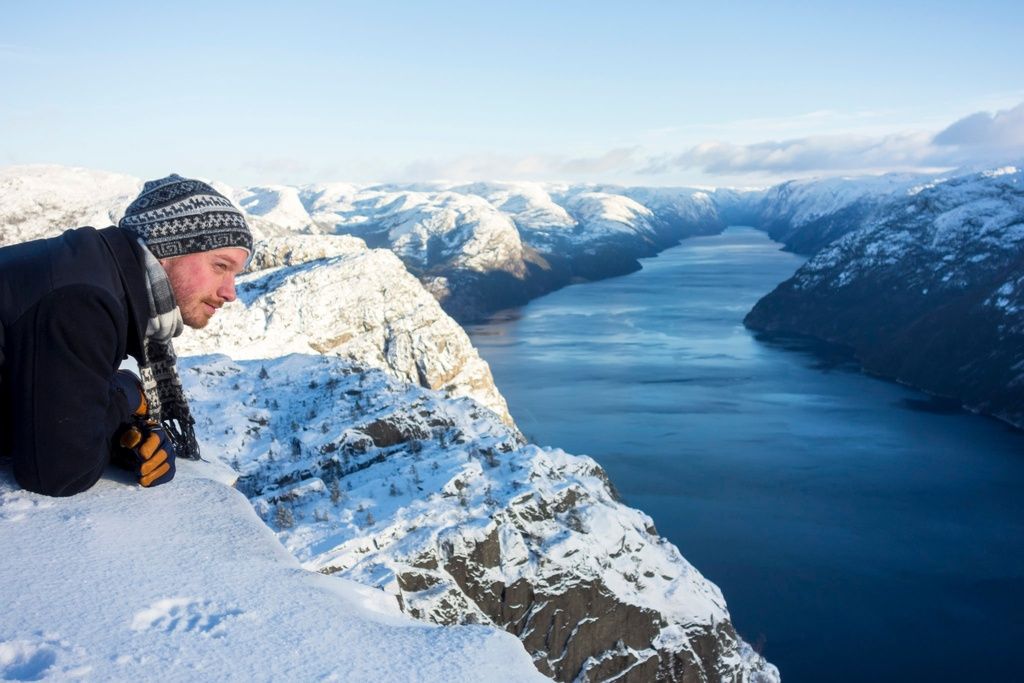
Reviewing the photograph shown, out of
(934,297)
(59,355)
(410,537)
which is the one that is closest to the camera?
(59,355)

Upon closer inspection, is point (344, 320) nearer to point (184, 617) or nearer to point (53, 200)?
point (53, 200)

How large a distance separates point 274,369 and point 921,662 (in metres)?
31.9

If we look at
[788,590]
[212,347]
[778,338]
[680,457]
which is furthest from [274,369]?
[778,338]

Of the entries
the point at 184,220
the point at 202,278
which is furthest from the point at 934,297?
the point at 184,220

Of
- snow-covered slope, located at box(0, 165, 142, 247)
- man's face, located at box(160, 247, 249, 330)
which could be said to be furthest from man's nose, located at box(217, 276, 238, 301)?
snow-covered slope, located at box(0, 165, 142, 247)

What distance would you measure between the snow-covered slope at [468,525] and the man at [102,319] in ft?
27.2

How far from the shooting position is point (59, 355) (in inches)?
125

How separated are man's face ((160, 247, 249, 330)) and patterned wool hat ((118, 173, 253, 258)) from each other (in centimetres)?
4

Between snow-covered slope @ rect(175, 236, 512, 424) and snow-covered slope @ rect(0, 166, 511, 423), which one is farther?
snow-covered slope @ rect(0, 166, 511, 423)

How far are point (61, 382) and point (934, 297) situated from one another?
5628 inches

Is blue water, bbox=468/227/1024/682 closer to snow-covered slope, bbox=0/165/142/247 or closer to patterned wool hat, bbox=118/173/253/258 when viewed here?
patterned wool hat, bbox=118/173/253/258

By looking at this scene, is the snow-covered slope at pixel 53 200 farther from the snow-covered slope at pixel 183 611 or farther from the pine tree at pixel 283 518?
the snow-covered slope at pixel 183 611

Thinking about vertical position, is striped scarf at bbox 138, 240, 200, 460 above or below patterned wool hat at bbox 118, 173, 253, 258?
below

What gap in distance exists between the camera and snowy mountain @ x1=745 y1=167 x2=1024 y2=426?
9400cm
